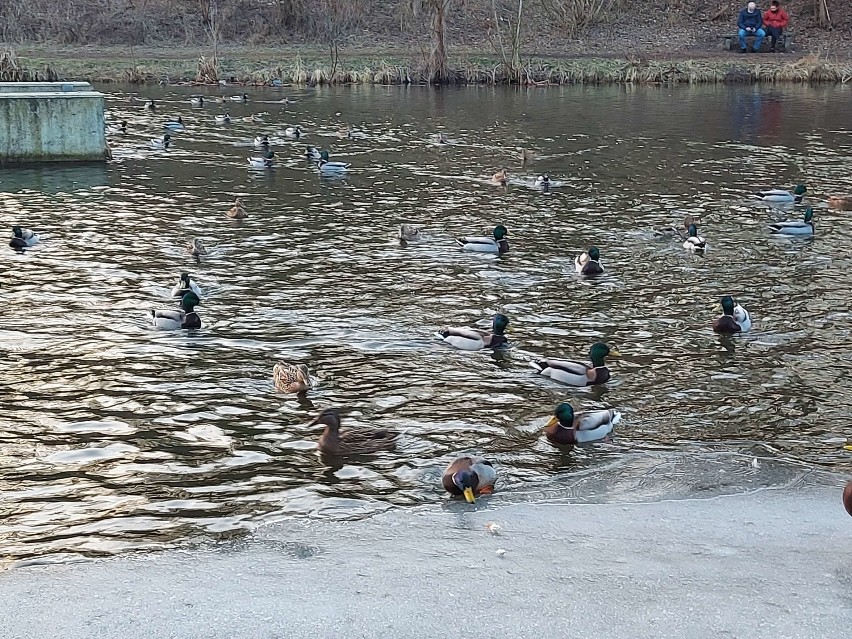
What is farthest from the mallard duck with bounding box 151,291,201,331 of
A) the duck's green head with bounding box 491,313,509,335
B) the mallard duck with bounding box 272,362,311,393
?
the duck's green head with bounding box 491,313,509,335

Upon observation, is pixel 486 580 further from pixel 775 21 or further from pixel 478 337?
pixel 775 21

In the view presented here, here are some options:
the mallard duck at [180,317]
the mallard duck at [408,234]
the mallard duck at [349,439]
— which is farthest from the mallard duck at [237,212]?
the mallard duck at [349,439]

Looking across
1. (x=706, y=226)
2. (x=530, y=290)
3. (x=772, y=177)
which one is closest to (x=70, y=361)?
(x=530, y=290)

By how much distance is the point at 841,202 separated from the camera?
56.2 feet

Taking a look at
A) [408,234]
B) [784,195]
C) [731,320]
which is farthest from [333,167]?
[731,320]

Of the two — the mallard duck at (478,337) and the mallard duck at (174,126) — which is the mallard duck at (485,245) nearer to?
the mallard duck at (478,337)

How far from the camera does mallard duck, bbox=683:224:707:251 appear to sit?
46.2ft

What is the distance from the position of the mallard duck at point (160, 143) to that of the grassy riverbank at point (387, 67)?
530 inches

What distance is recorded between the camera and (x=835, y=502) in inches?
278

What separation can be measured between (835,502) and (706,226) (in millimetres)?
9063

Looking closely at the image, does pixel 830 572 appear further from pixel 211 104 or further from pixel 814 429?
pixel 211 104

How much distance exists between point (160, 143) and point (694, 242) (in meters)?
11.9

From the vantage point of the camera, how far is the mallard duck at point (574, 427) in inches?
320

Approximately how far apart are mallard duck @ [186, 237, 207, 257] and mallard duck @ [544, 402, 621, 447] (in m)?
6.50
